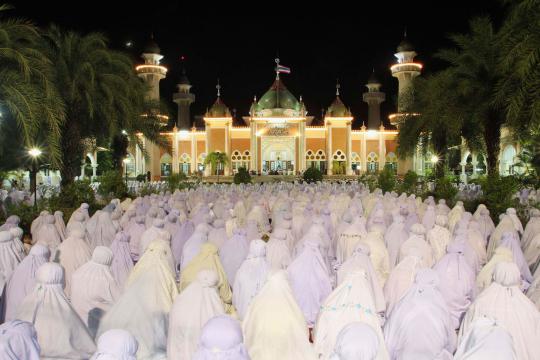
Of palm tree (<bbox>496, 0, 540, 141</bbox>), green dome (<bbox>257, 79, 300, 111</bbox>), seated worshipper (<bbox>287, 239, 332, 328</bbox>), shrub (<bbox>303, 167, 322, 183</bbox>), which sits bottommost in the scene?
seated worshipper (<bbox>287, 239, 332, 328</bbox>)

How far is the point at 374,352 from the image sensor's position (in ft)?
8.92

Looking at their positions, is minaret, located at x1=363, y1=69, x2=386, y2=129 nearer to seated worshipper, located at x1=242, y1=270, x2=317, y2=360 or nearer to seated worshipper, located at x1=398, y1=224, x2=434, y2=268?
seated worshipper, located at x1=398, y1=224, x2=434, y2=268

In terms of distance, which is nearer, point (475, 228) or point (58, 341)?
point (58, 341)

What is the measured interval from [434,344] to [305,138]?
4253 cm

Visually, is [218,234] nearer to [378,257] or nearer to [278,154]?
[378,257]

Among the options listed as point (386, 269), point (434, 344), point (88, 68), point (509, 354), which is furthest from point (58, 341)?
point (88, 68)

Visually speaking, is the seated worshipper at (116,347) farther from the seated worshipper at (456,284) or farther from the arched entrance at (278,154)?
the arched entrance at (278,154)

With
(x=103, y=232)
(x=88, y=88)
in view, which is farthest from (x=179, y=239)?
Result: (x=88, y=88)

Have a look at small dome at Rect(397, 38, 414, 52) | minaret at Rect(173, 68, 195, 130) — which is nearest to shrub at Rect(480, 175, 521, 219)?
small dome at Rect(397, 38, 414, 52)

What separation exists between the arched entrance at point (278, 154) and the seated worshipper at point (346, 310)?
1631 inches

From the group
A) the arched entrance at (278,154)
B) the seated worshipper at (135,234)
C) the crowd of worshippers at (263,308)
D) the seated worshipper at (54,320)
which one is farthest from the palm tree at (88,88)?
the arched entrance at (278,154)

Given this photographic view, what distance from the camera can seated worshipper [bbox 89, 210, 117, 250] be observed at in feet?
30.6

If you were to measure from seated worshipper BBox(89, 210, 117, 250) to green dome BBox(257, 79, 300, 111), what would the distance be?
36838 millimetres

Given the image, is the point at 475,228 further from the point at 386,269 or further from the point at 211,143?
the point at 211,143
